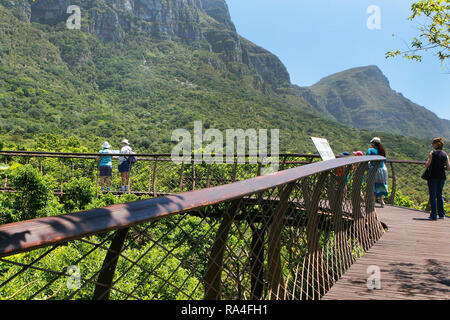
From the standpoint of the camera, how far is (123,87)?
71938 millimetres

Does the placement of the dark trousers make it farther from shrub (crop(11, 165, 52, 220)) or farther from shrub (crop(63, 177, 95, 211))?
shrub (crop(11, 165, 52, 220))

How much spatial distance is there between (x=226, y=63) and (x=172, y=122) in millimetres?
58471

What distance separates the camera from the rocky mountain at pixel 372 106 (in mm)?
152375

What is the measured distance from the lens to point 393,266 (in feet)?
10.8

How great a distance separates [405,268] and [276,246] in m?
2.01

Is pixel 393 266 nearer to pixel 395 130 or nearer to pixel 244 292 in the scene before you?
pixel 244 292

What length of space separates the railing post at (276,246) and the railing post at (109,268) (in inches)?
38.9

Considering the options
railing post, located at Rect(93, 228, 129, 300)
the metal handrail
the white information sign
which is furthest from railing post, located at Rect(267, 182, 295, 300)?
the white information sign

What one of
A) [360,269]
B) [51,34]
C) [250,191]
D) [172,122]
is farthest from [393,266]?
[51,34]

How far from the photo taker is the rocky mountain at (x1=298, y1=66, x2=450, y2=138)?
15238 centimetres

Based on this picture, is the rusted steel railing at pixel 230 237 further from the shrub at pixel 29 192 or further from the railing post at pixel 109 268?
the shrub at pixel 29 192

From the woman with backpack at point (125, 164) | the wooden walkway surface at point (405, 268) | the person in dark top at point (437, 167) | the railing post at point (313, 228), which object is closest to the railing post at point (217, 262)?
the railing post at point (313, 228)

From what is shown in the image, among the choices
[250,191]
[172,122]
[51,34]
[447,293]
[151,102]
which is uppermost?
[51,34]

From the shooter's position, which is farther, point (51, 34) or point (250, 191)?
point (51, 34)
